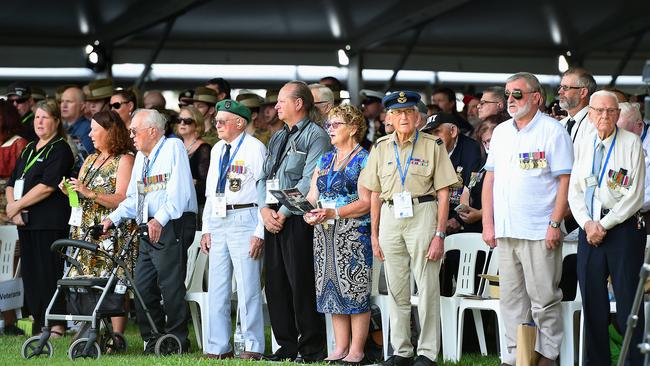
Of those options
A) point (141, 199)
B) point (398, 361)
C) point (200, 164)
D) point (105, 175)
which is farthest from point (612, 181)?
point (200, 164)

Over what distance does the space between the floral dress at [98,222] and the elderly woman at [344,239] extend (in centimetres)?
156

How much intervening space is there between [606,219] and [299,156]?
2136 mm

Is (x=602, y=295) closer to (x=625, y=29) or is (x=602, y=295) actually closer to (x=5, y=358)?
(x=5, y=358)

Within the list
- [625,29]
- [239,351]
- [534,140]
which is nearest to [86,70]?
[625,29]

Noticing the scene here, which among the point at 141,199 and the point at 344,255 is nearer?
the point at 344,255

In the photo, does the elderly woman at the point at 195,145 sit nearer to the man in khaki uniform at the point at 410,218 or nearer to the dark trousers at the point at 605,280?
the man in khaki uniform at the point at 410,218

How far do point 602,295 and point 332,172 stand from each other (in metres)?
1.86

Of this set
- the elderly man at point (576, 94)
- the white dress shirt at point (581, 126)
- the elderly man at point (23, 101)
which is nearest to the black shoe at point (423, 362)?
the white dress shirt at point (581, 126)

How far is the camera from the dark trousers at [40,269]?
29.8 feet

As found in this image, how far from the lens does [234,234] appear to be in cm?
774

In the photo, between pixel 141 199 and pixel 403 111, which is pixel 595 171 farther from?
pixel 141 199

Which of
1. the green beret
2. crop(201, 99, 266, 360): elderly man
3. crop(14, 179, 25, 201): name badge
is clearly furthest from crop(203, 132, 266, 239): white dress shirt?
crop(14, 179, 25, 201): name badge

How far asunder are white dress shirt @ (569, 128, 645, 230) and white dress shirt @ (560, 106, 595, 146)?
0.08 m

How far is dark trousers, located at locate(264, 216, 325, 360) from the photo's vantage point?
7.45 m
